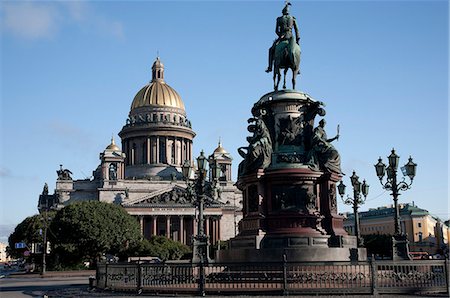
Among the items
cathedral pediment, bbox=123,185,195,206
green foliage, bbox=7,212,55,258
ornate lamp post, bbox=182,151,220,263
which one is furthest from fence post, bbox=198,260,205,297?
cathedral pediment, bbox=123,185,195,206

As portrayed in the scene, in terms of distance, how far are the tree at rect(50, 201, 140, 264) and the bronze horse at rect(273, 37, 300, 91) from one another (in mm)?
52468

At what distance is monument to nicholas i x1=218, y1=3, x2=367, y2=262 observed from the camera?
24328 mm

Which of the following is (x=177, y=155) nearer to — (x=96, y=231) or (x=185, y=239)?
(x=185, y=239)

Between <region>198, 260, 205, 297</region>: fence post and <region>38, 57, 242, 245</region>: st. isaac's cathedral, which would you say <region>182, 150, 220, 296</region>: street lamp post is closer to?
<region>198, 260, 205, 297</region>: fence post

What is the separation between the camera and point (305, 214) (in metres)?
24.9

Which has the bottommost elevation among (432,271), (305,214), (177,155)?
(432,271)

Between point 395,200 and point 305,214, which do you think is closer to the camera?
point 305,214

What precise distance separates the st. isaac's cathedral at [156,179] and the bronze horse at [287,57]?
3062 inches

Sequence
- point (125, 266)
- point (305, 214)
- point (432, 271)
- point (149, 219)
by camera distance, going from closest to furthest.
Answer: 1. point (432, 271)
2. point (125, 266)
3. point (305, 214)
4. point (149, 219)

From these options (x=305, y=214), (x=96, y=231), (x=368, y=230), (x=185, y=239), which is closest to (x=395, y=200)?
(x=305, y=214)

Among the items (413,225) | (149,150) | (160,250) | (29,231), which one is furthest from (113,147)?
(413,225)

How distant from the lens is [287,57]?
28359 millimetres

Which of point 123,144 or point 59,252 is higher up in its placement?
point 123,144

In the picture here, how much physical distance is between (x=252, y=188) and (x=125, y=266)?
6.56 meters
